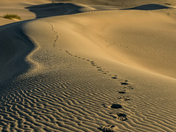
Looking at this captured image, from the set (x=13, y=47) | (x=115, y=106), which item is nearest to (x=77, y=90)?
(x=115, y=106)

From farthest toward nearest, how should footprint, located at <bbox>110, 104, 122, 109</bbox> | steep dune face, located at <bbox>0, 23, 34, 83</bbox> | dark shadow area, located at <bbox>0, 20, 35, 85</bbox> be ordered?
steep dune face, located at <bbox>0, 23, 34, 83</bbox> < dark shadow area, located at <bbox>0, 20, 35, 85</bbox> < footprint, located at <bbox>110, 104, 122, 109</bbox>

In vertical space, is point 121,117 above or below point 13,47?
above

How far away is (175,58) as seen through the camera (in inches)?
598

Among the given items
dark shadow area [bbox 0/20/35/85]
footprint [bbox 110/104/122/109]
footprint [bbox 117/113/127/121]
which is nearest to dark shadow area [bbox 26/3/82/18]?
dark shadow area [bbox 0/20/35/85]

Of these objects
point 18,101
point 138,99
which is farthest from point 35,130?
point 138,99

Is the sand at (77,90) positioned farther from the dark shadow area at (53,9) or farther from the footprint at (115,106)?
the dark shadow area at (53,9)

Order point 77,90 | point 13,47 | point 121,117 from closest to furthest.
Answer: point 121,117
point 77,90
point 13,47

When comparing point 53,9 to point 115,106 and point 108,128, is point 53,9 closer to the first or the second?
point 115,106

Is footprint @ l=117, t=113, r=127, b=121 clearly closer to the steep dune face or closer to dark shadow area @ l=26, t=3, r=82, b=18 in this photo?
the steep dune face

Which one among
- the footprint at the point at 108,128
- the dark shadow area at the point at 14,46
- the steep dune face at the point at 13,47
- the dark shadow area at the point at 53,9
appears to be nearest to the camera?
the footprint at the point at 108,128

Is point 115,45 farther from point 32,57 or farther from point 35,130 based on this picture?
point 35,130

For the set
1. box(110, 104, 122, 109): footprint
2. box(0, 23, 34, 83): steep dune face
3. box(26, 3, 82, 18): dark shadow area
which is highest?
box(26, 3, 82, 18): dark shadow area

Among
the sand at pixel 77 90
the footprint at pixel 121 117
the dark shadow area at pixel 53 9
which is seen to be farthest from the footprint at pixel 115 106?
the dark shadow area at pixel 53 9

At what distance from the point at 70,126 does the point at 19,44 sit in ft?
35.5
